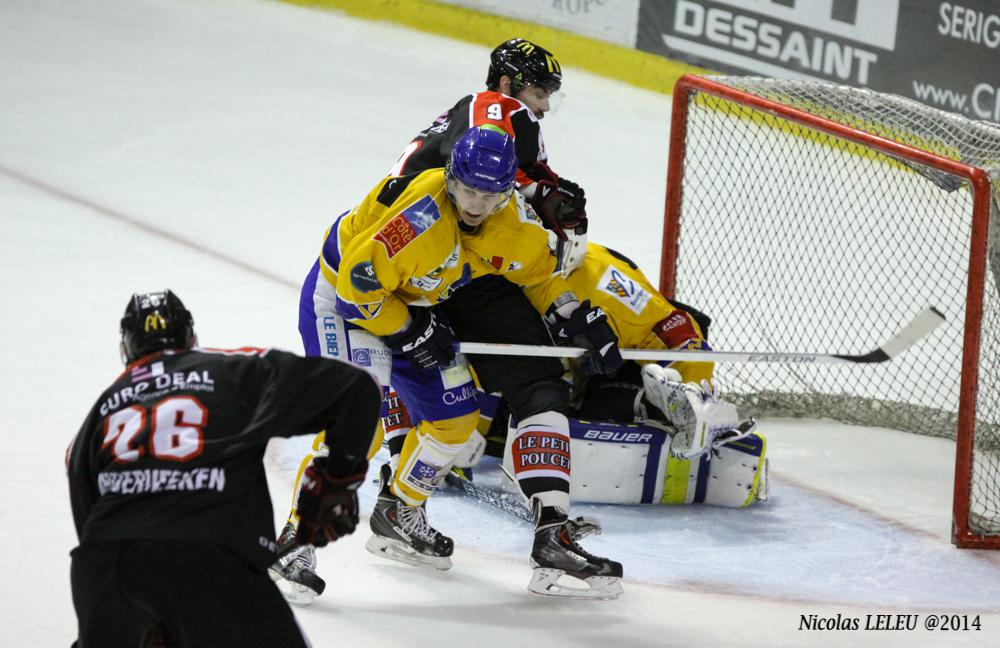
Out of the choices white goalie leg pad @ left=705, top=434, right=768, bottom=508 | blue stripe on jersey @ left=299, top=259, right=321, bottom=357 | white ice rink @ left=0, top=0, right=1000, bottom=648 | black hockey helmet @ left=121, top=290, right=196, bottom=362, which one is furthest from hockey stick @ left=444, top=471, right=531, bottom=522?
black hockey helmet @ left=121, top=290, right=196, bottom=362

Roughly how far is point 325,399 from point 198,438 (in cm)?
22

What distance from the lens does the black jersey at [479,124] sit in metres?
3.81

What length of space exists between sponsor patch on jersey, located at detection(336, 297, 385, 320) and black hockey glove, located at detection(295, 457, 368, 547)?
95 cm

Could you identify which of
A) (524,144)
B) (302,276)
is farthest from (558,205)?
(302,276)

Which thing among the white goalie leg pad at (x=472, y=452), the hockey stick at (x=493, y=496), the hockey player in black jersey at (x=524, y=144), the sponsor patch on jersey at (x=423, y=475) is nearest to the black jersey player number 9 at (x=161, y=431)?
the sponsor patch on jersey at (x=423, y=475)

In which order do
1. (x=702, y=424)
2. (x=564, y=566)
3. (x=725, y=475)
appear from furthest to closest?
(x=725, y=475) < (x=702, y=424) < (x=564, y=566)

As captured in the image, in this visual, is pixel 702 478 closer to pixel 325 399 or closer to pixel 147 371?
pixel 325 399

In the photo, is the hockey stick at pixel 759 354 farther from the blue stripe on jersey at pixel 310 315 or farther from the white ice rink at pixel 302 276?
the white ice rink at pixel 302 276

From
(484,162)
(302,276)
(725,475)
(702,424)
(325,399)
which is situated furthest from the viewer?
(302,276)

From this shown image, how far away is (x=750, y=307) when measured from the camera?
5840 mm

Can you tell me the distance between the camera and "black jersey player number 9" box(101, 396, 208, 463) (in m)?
2.24

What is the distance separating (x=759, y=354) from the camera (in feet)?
12.5

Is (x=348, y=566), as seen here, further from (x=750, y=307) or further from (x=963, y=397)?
(x=750, y=307)

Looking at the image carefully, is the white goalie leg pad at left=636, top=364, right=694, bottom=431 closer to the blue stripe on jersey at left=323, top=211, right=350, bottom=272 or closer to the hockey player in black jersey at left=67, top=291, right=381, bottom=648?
the blue stripe on jersey at left=323, top=211, right=350, bottom=272
